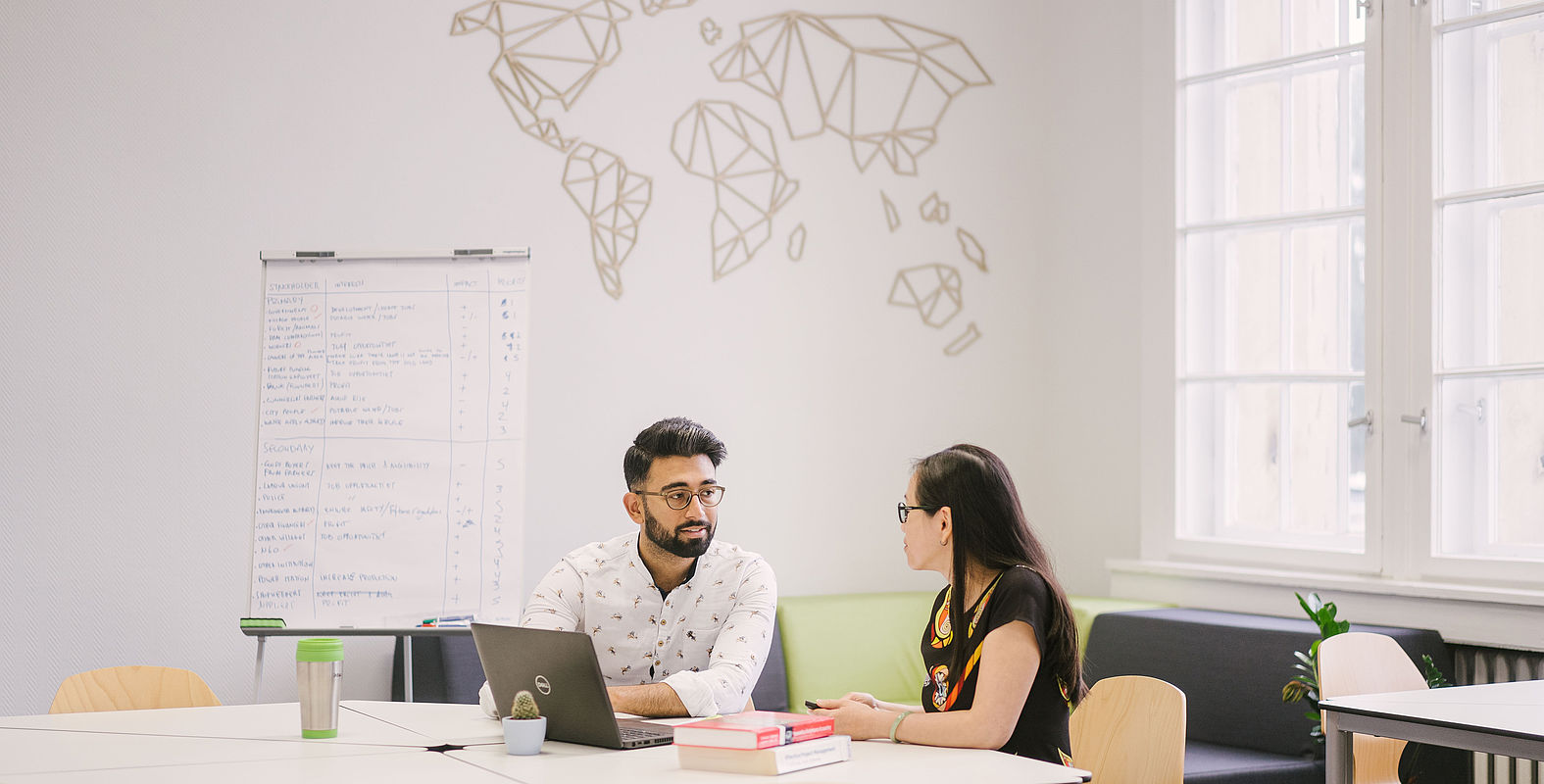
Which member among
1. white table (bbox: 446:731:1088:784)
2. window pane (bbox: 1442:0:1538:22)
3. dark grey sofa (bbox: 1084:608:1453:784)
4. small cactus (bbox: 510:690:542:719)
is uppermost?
window pane (bbox: 1442:0:1538:22)

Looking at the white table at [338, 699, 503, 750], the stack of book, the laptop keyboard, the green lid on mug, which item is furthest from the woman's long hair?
the green lid on mug

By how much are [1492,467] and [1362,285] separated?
66 centimetres

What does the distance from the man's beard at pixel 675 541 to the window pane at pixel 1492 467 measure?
2277mm

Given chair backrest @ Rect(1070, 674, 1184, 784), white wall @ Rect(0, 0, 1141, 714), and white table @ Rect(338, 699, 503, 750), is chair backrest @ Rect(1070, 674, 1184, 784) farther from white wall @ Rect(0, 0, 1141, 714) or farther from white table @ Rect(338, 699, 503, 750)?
white wall @ Rect(0, 0, 1141, 714)

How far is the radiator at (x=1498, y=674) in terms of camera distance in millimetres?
3463

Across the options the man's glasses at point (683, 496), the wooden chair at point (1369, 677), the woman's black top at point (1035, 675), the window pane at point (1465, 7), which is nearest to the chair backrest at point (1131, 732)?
the woman's black top at point (1035, 675)

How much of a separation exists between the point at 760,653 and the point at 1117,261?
8.55 ft

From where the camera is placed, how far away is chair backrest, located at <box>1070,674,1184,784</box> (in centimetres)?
248

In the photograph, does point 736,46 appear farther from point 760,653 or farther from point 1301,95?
point 760,653

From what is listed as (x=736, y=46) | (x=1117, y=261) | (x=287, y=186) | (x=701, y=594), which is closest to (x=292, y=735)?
(x=701, y=594)

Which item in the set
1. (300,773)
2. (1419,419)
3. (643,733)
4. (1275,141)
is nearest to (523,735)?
(643,733)

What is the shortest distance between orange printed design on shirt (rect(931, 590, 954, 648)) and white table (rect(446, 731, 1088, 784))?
29cm

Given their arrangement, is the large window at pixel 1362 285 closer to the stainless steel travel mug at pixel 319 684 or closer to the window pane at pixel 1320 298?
the window pane at pixel 1320 298

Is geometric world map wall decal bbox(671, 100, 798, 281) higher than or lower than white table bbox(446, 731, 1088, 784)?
higher
